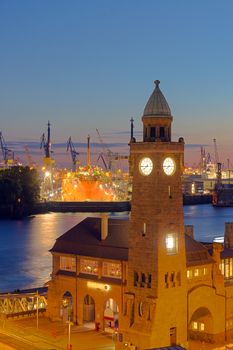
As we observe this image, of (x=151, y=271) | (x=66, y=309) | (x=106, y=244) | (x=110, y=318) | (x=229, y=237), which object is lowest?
(x=110, y=318)

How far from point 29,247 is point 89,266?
169 ft

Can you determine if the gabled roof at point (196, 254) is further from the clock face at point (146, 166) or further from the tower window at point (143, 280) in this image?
the clock face at point (146, 166)

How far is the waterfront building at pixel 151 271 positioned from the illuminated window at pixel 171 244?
1.6 inches

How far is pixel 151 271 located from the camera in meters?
27.6

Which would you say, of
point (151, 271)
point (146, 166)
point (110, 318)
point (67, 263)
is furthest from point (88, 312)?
point (146, 166)

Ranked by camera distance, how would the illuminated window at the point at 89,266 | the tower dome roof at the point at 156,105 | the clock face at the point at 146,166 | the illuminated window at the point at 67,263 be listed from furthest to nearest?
the illuminated window at the point at 67,263 < the illuminated window at the point at 89,266 < the tower dome roof at the point at 156,105 < the clock face at the point at 146,166

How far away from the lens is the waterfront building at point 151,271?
1088 inches

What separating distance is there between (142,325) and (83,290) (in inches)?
179

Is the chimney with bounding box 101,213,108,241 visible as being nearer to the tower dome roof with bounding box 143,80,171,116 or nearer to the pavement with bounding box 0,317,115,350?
the pavement with bounding box 0,317,115,350

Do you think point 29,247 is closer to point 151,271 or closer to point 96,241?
point 96,241

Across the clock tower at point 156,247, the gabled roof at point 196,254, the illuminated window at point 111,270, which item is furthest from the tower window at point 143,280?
the gabled roof at point 196,254

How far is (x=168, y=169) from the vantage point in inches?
1105

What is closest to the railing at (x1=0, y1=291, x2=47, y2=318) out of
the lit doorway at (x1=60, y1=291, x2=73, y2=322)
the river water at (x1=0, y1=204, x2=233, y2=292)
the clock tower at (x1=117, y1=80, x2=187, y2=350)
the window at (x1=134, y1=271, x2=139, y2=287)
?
the lit doorway at (x1=60, y1=291, x2=73, y2=322)

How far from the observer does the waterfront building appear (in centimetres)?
2762
